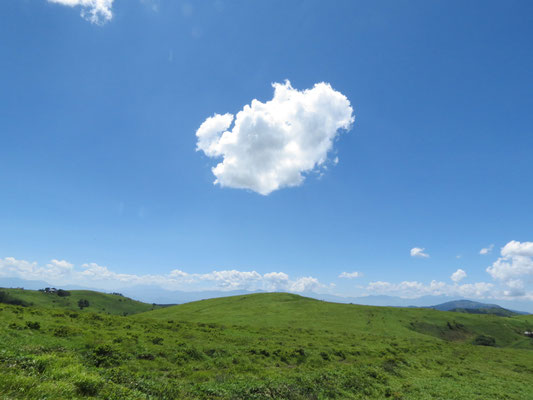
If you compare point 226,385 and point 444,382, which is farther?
point 444,382

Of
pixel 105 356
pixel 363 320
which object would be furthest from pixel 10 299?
pixel 363 320

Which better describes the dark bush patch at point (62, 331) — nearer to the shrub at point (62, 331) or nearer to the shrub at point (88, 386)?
the shrub at point (62, 331)

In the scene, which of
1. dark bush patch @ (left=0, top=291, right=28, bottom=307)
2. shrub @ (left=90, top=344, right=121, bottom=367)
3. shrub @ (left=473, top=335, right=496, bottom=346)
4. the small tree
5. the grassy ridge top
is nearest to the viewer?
shrub @ (left=90, top=344, right=121, bottom=367)

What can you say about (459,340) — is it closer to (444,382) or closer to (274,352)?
(444,382)

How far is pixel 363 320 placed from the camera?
84062 mm

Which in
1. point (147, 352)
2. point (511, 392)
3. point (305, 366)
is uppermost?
point (147, 352)

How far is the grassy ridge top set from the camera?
7469 cm

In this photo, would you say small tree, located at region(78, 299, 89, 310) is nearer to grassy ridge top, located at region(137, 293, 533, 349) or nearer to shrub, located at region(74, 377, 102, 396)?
grassy ridge top, located at region(137, 293, 533, 349)

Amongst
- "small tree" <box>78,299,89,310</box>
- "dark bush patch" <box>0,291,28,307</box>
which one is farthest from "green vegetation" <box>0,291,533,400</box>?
"small tree" <box>78,299,89,310</box>

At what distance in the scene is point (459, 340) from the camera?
81188 millimetres

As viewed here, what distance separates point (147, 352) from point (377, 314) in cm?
8762

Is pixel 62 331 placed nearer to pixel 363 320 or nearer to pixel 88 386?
pixel 88 386

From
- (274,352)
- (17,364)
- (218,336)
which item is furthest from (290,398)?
(218,336)

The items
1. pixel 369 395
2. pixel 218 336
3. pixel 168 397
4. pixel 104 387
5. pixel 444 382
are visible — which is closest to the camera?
pixel 104 387
